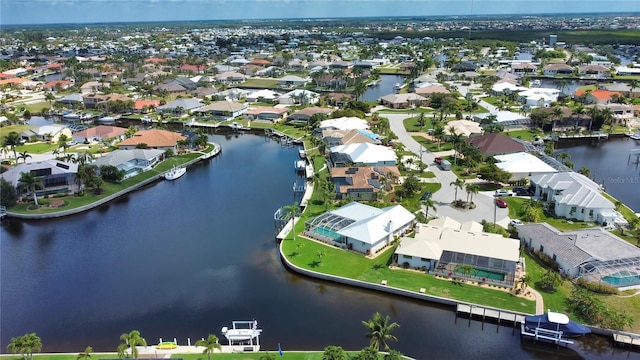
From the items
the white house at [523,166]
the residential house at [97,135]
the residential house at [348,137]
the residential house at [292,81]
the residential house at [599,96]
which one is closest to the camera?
the white house at [523,166]

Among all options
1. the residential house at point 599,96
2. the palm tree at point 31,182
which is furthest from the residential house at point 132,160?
the residential house at point 599,96

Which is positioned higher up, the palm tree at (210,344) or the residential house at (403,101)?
the residential house at (403,101)

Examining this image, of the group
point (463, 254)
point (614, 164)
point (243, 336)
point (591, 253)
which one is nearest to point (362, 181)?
point (463, 254)

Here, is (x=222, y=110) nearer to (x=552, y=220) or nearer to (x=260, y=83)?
(x=260, y=83)

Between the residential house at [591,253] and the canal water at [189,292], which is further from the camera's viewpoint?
the residential house at [591,253]

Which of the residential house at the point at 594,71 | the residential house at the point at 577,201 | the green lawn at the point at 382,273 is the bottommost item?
the green lawn at the point at 382,273

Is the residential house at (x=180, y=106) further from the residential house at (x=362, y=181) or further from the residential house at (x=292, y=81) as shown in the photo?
the residential house at (x=362, y=181)

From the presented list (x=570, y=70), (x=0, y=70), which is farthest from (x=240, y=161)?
(x=0, y=70)
